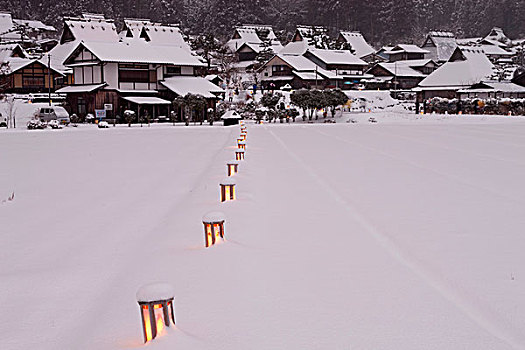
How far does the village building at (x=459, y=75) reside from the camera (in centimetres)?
4645

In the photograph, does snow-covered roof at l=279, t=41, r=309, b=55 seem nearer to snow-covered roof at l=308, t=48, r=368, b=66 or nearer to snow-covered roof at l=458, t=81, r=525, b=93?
snow-covered roof at l=308, t=48, r=368, b=66

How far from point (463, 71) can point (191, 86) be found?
24.0m

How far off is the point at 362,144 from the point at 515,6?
257ft

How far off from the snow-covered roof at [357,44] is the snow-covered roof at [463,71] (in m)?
18.9

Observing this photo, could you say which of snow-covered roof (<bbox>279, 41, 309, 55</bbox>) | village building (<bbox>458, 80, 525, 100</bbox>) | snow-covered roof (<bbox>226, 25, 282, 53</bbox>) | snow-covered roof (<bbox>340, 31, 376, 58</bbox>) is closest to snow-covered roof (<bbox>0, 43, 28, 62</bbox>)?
snow-covered roof (<bbox>226, 25, 282, 53</bbox>)

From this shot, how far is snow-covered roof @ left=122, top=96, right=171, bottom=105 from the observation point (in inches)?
1468

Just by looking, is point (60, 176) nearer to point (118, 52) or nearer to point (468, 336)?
point (468, 336)

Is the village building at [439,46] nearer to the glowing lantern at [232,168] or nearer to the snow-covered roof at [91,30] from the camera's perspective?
the snow-covered roof at [91,30]

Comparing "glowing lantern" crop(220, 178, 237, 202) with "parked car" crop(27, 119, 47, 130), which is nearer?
"glowing lantern" crop(220, 178, 237, 202)

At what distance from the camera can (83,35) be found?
4262 cm

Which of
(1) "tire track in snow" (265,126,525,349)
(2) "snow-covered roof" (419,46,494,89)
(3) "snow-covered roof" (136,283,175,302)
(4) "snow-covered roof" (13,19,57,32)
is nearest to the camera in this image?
(3) "snow-covered roof" (136,283,175,302)

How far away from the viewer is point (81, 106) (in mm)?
38281

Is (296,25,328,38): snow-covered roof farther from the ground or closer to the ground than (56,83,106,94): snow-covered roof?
farther from the ground

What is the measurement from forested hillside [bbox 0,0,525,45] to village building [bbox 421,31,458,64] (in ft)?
38.9
